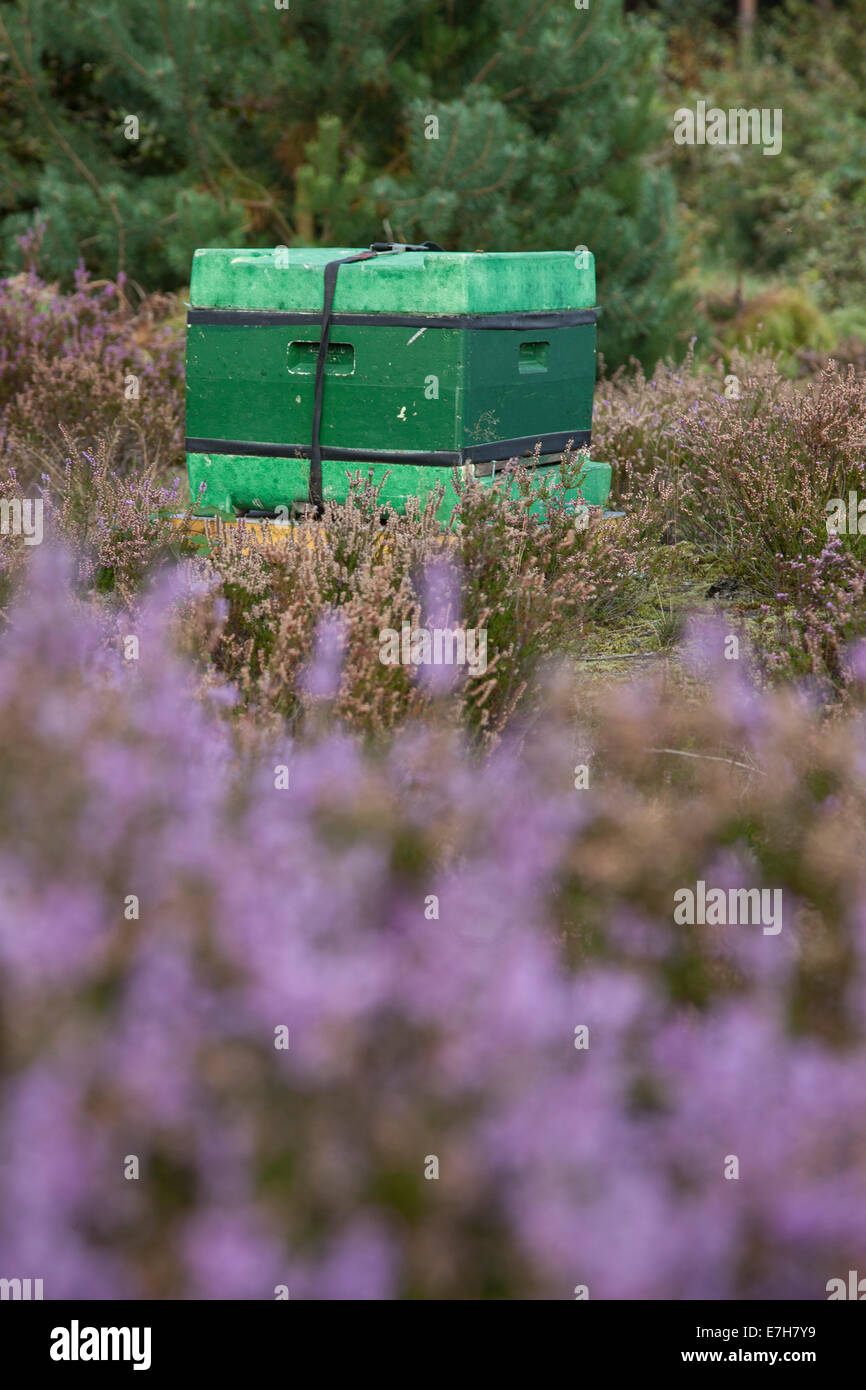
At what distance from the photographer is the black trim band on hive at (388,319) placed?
4.26 metres

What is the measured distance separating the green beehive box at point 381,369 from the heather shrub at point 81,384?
0.90m

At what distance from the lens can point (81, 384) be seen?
6.24 m

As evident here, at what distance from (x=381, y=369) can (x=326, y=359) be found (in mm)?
234

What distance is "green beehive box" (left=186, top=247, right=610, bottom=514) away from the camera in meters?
4.28

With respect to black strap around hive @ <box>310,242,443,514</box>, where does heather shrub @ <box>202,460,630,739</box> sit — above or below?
below

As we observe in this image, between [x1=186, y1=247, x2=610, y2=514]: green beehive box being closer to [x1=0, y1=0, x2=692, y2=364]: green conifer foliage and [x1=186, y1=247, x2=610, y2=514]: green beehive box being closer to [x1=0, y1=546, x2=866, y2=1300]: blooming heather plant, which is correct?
[x1=0, y1=546, x2=866, y2=1300]: blooming heather plant

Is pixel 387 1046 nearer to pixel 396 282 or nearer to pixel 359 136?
pixel 396 282

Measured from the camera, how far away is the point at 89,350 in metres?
6.61

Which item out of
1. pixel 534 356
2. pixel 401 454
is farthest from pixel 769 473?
pixel 401 454

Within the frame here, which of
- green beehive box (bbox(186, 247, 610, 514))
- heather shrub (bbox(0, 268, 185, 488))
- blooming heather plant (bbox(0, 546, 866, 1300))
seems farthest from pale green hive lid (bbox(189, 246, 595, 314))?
blooming heather plant (bbox(0, 546, 866, 1300))

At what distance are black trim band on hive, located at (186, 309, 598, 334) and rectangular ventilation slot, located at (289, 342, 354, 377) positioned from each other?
90mm

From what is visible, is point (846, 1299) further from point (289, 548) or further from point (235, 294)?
point (235, 294)

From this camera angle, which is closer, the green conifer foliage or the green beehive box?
the green beehive box

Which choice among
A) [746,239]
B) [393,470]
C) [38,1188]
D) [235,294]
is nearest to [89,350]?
[235,294]
